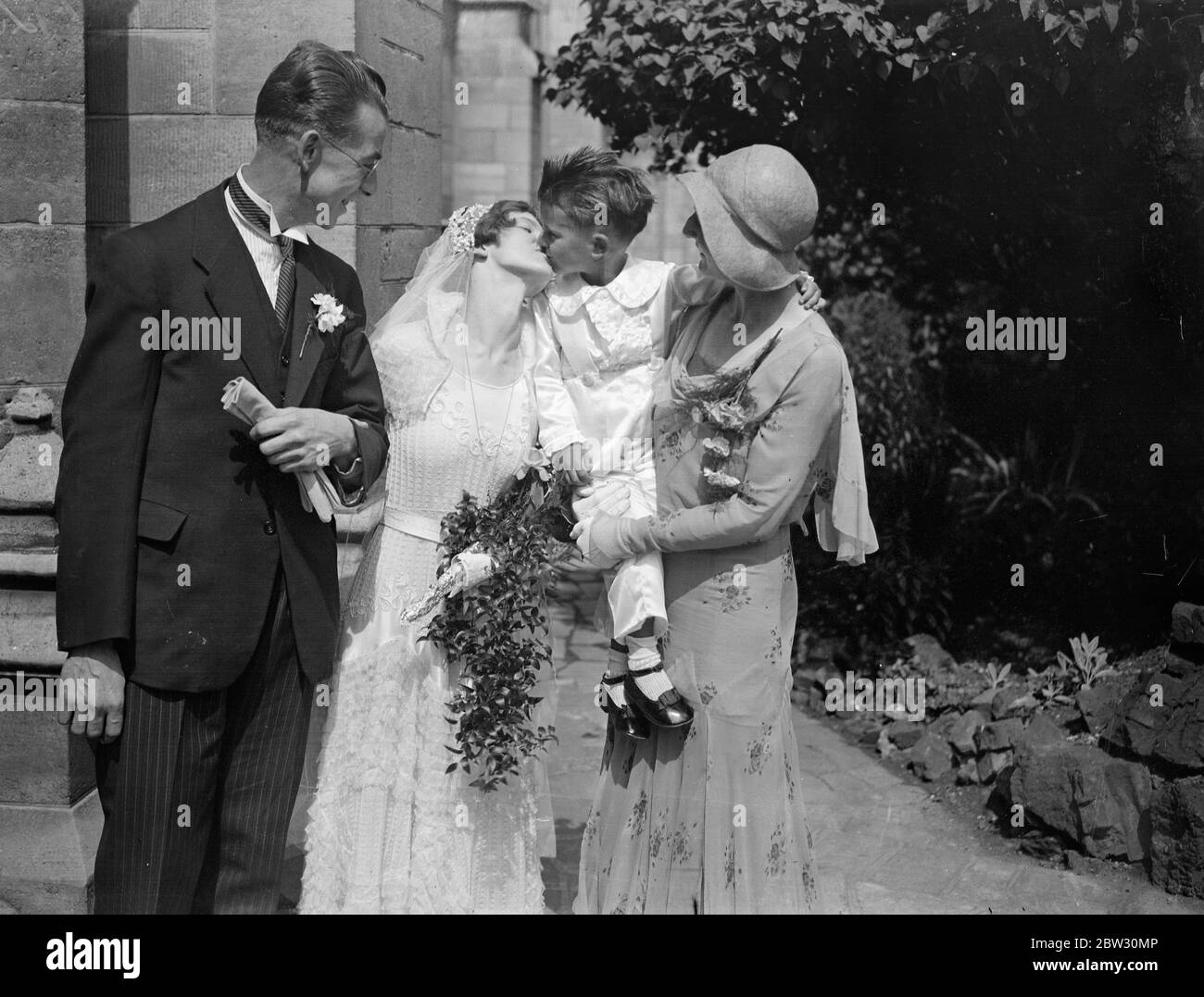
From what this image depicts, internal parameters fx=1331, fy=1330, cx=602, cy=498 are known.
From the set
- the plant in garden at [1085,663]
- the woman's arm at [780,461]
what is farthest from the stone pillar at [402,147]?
the plant in garden at [1085,663]

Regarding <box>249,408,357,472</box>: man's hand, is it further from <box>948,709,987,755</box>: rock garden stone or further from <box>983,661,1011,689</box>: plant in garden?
<box>983,661,1011,689</box>: plant in garden

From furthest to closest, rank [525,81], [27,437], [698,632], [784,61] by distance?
[525,81]
[784,61]
[27,437]
[698,632]

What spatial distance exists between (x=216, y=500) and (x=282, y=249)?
2.12 feet

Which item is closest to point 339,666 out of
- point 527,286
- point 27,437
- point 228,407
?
point 228,407

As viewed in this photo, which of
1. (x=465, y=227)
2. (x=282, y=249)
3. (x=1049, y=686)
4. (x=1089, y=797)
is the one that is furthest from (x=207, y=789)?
(x=1049, y=686)

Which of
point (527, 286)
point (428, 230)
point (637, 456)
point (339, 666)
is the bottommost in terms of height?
point (339, 666)

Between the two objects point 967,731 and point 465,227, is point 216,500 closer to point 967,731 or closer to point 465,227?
point 465,227

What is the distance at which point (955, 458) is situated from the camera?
6.82 meters

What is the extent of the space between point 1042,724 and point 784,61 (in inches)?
123

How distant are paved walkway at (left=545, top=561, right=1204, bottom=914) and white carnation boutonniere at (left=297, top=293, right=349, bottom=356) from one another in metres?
2.05

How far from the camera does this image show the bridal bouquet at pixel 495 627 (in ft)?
11.3

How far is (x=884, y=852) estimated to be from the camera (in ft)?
16.8

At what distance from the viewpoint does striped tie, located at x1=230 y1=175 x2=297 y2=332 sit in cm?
320
